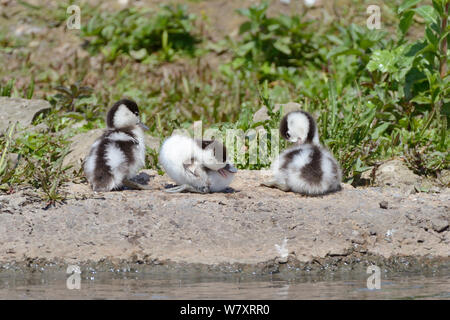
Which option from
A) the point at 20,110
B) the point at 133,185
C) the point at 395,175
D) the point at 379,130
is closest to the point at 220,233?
the point at 133,185

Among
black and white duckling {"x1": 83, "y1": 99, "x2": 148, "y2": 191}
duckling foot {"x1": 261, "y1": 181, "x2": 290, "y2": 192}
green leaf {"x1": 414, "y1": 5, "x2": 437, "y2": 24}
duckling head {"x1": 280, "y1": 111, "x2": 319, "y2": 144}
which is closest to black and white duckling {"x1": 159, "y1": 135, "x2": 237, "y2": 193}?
black and white duckling {"x1": 83, "y1": 99, "x2": 148, "y2": 191}

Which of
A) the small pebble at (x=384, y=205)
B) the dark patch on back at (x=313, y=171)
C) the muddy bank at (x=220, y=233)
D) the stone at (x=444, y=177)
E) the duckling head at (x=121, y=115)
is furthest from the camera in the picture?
the stone at (x=444, y=177)

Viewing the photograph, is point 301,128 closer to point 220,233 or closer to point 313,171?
point 313,171

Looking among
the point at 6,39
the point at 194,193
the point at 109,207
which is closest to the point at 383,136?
the point at 194,193

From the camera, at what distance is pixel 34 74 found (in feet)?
38.3

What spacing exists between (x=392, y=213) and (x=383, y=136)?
7.53 feet

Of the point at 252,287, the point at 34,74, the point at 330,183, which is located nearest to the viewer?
the point at 252,287

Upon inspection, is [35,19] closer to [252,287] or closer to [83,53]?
[83,53]

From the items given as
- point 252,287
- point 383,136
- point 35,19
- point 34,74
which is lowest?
point 252,287

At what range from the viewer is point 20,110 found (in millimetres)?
9453

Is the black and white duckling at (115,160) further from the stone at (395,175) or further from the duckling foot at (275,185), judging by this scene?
the stone at (395,175)

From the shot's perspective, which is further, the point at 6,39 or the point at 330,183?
the point at 6,39

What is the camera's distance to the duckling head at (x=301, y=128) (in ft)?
24.3

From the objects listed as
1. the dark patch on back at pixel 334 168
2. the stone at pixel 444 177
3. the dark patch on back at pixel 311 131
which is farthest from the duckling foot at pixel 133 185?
the stone at pixel 444 177
